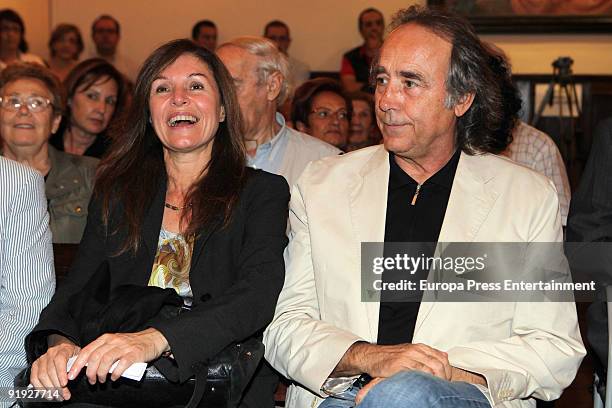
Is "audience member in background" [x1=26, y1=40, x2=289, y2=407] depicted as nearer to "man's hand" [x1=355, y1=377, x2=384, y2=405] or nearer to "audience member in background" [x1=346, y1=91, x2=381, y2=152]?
"man's hand" [x1=355, y1=377, x2=384, y2=405]

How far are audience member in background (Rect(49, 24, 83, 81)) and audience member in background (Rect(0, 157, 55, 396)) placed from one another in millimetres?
6507

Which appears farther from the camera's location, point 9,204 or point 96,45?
point 96,45

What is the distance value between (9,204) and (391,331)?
1.17m

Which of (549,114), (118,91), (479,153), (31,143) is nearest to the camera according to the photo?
(479,153)

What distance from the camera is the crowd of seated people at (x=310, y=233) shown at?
8.14ft

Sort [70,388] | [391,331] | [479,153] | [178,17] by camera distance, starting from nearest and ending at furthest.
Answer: [70,388] < [391,331] < [479,153] < [178,17]

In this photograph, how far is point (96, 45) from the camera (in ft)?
32.0

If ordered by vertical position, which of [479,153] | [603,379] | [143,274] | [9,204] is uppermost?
[479,153]

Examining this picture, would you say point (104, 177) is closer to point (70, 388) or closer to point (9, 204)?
point (9, 204)

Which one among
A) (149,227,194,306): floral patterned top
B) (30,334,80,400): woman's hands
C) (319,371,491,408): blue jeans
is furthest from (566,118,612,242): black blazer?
(30,334,80,400): woman's hands

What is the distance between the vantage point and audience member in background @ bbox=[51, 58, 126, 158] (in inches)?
201

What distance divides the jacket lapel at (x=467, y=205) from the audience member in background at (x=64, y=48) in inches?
273

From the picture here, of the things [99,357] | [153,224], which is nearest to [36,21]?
[153,224]

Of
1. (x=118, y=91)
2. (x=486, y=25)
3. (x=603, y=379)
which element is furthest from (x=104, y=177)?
(x=486, y=25)
